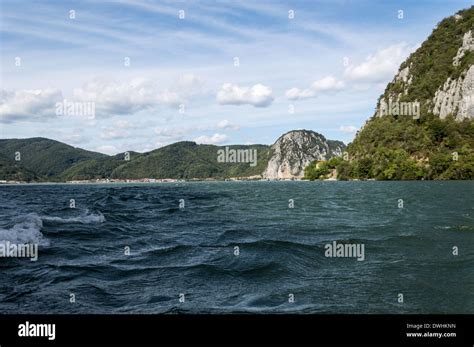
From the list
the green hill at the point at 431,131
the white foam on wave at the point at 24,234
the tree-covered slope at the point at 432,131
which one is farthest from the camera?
the green hill at the point at 431,131

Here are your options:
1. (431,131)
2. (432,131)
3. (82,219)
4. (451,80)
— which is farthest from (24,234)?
(451,80)

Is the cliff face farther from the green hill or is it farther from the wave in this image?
the wave

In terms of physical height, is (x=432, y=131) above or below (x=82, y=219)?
above

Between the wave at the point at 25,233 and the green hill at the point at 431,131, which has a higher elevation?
the green hill at the point at 431,131

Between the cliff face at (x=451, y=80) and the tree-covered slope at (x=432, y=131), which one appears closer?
the tree-covered slope at (x=432, y=131)

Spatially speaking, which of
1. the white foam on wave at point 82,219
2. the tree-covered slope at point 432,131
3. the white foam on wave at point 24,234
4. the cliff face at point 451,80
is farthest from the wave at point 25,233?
the cliff face at point 451,80

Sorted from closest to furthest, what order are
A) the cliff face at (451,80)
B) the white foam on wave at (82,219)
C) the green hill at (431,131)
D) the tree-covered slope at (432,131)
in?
the white foam on wave at (82,219), the tree-covered slope at (432,131), the green hill at (431,131), the cliff face at (451,80)

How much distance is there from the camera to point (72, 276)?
42.1 ft

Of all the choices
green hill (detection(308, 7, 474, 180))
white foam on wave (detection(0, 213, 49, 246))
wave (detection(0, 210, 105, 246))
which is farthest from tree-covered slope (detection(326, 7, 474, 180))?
white foam on wave (detection(0, 213, 49, 246))

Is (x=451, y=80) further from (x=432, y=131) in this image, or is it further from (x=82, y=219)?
(x=82, y=219)

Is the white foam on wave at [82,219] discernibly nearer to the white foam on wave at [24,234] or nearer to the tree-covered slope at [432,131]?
the white foam on wave at [24,234]

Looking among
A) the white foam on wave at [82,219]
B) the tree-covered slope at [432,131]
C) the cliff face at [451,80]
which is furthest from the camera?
the cliff face at [451,80]

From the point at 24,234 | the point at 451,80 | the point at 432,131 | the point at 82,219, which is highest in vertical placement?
the point at 451,80

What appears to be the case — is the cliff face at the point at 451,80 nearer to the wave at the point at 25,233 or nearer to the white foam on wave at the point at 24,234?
the wave at the point at 25,233
